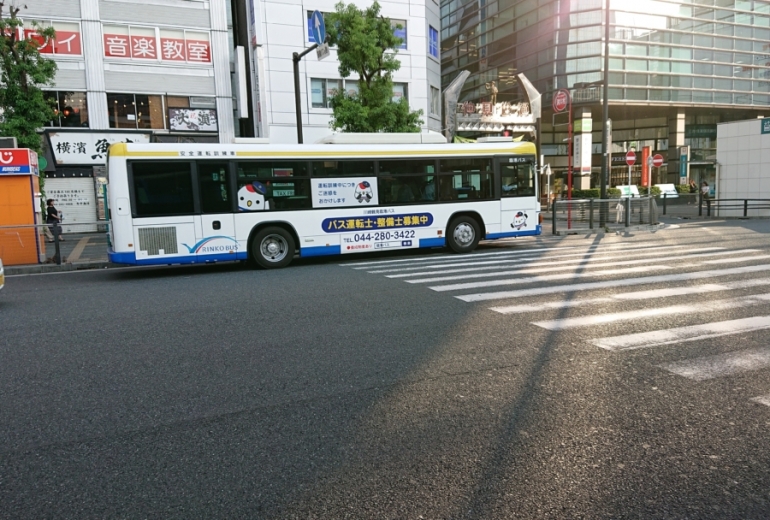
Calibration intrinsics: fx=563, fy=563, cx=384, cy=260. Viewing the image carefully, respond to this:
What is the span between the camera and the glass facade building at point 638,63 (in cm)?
4862

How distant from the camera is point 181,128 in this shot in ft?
94.0

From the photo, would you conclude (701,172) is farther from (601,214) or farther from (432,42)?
(601,214)

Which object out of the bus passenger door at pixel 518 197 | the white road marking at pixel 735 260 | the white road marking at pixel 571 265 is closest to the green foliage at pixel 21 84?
the bus passenger door at pixel 518 197

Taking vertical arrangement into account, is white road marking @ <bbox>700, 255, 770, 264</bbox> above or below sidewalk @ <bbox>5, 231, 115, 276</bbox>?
below

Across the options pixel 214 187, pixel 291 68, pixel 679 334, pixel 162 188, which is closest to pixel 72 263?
pixel 162 188

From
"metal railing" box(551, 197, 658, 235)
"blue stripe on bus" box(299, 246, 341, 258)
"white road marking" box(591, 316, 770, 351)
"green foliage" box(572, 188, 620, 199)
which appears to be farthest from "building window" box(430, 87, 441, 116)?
"white road marking" box(591, 316, 770, 351)

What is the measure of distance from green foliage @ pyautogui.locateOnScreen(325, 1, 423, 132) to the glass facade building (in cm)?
3207

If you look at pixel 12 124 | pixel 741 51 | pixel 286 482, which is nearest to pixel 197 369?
pixel 286 482

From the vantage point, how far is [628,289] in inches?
331

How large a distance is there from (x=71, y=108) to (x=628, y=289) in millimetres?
27378

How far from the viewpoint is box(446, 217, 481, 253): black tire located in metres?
14.8

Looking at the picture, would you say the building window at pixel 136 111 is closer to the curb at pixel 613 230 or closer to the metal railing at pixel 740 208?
the curb at pixel 613 230

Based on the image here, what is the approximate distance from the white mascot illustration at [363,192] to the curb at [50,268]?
275 inches

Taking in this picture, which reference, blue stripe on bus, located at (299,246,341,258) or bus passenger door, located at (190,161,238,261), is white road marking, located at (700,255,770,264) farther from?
bus passenger door, located at (190,161,238,261)
